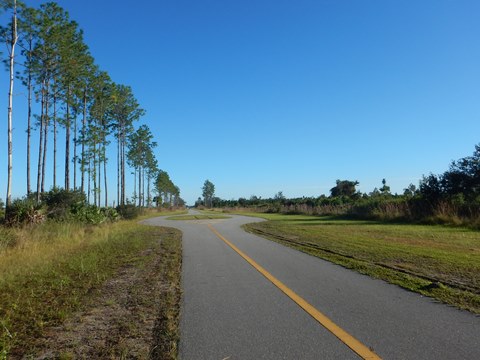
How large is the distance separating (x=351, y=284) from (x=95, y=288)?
4.97 meters

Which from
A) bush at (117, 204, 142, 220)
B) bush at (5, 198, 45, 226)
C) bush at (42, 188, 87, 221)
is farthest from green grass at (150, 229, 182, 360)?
bush at (117, 204, 142, 220)

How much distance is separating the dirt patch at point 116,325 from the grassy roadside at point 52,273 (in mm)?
152

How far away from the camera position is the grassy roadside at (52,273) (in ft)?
18.5

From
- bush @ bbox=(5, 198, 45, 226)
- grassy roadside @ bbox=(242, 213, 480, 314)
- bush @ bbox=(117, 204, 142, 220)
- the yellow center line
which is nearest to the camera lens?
the yellow center line

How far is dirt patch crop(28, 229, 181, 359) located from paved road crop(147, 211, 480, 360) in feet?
1.47

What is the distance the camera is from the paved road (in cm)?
463

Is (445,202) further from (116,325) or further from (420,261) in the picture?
(116,325)

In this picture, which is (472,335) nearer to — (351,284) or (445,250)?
(351,284)

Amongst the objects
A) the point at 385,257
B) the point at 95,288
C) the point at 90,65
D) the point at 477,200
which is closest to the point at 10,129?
the point at 90,65

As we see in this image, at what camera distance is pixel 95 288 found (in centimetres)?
812

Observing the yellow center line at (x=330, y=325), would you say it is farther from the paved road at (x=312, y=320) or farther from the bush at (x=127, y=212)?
the bush at (x=127, y=212)

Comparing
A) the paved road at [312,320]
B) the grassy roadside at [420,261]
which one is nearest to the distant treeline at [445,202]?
the grassy roadside at [420,261]

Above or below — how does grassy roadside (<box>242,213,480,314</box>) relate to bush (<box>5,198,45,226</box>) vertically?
below

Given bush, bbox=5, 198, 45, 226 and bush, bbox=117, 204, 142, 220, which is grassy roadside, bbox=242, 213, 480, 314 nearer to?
bush, bbox=5, 198, 45, 226
